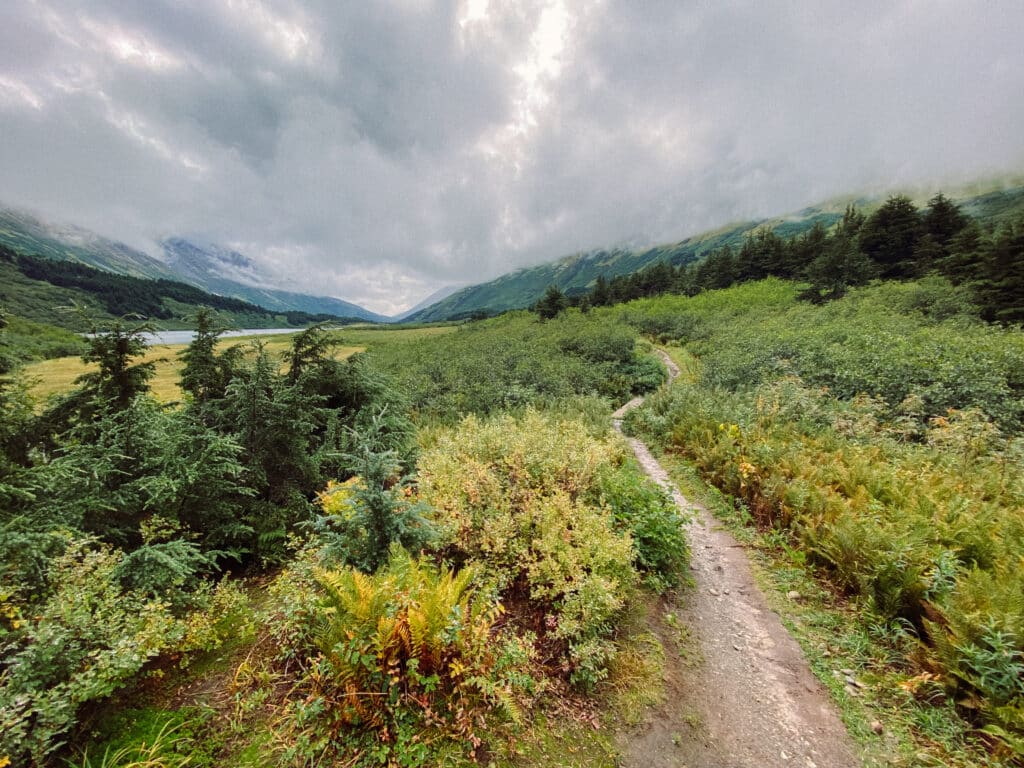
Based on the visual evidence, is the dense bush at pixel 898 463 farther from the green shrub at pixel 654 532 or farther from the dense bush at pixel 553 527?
the dense bush at pixel 553 527

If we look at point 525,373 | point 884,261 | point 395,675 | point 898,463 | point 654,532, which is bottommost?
point 395,675

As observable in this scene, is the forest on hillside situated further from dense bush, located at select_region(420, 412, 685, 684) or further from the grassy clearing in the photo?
the grassy clearing

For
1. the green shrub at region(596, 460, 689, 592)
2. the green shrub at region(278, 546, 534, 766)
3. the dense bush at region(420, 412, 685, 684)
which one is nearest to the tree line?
the green shrub at region(596, 460, 689, 592)

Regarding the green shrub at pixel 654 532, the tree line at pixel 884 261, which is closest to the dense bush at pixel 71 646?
the green shrub at pixel 654 532

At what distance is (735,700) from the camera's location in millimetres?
4328

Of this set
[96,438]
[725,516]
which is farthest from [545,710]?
[96,438]

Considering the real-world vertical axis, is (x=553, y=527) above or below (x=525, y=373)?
below

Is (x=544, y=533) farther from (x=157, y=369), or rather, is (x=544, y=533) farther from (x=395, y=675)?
(x=157, y=369)

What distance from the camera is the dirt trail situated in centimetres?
375

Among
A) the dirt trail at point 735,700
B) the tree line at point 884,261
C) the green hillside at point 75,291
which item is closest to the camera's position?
the dirt trail at point 735,700

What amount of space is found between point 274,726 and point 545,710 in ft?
9.02

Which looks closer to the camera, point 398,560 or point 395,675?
point 395,675

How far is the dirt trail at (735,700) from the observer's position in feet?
12.3

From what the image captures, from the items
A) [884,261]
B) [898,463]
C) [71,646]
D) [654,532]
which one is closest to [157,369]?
[71,646]
